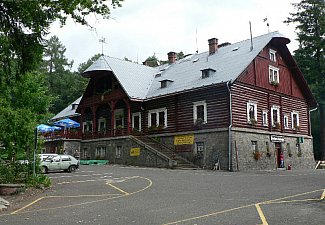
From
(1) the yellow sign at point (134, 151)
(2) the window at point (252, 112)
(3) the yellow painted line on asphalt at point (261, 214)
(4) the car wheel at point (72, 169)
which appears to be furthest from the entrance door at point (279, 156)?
(3) the yellow painted line on asphalt at point (261, 214)

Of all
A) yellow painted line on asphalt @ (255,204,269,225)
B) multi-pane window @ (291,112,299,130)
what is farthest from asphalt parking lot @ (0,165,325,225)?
multi-pane window @ (291,112,299,130)

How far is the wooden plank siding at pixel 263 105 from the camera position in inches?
1167

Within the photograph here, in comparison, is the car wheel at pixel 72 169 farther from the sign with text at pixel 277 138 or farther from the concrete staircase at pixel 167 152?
the sign with text at pixel 277 138

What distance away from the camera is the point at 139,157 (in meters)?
32.0

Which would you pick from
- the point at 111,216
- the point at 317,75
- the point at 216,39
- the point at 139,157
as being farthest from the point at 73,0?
the point at 317,75

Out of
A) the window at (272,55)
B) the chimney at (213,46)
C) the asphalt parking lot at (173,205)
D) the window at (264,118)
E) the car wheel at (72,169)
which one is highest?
the chimney at (213,46)

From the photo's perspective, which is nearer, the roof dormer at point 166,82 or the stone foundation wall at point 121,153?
the stone foundation wall at point 121,153

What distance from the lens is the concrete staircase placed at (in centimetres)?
2935

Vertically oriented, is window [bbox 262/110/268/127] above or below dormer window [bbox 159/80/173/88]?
below

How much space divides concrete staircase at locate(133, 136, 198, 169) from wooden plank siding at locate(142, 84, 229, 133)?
149 cm

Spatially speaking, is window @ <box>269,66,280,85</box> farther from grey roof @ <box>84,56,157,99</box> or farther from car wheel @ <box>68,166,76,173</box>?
car wheel @ <box>68,166,76,173</box>

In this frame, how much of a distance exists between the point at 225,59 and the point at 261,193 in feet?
66.2

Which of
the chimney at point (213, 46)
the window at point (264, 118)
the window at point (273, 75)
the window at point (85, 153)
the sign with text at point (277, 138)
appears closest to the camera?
the window at point (264, 118)

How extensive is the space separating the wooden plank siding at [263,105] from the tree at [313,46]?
26.5 feet
